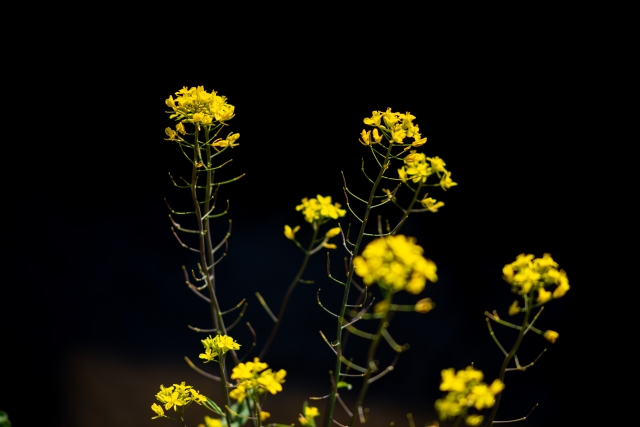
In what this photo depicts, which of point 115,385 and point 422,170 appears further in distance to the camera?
point 115,385

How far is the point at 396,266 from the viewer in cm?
55

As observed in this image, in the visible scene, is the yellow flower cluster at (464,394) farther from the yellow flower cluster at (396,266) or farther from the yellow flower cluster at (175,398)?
the yellow flower cluster at (175,398)

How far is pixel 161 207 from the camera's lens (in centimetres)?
187

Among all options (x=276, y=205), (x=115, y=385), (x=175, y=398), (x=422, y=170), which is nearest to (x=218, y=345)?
(x=175, y=398)

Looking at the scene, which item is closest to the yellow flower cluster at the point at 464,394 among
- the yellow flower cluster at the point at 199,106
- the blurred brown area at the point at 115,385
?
the yellow flower cluster at the point at 199,106

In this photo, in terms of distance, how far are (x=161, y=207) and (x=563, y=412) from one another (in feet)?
4.17

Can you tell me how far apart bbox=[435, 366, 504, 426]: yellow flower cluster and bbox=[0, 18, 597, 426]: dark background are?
1.01 meters

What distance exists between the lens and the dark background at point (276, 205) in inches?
58.3

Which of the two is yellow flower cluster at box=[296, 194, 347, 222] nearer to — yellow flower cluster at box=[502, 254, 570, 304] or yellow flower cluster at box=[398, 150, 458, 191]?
yellow flower cluster at box=[398, 150, 458, 191]

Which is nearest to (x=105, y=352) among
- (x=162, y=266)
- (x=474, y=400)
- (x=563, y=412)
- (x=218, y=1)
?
(x=162, y=266)

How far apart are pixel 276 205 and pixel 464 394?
1.23 m

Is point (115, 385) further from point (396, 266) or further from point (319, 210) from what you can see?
point (396, 266)

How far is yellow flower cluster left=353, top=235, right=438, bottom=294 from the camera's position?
1.80 feet

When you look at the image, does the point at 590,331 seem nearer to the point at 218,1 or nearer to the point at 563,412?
the point at 563,412
